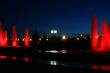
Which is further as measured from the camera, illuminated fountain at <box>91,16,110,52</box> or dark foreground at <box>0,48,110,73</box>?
illuminated fountain at <box>91,16,110,52</box>

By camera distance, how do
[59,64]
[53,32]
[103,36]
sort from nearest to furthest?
1. [59,64]
2. [103,36]
3. [53,32]

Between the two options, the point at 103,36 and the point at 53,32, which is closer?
the point at 103,36

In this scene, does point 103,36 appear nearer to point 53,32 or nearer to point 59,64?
point 59,64

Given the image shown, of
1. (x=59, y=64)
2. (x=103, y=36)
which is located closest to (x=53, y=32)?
(x=103, y=36)

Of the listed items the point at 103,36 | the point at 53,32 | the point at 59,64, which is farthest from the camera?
the point at 53,32

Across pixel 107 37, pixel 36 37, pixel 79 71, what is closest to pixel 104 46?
pixel 107 37

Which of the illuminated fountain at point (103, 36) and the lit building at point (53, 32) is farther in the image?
the lit building at point (53, 32)

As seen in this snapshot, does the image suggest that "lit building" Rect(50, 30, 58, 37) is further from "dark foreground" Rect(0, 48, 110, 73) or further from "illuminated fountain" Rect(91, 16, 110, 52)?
"dark foreground" Rect(0, 48, 110, 73)

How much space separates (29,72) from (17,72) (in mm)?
873

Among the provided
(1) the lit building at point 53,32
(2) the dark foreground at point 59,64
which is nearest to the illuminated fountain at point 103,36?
(2) the dark foreground at point 59,64

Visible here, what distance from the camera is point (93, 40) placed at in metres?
52.8

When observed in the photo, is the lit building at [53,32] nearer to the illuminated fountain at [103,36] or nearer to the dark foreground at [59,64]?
the illuminated fountain at [103,36]

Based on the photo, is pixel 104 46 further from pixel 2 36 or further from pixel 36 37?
pixel 36 37

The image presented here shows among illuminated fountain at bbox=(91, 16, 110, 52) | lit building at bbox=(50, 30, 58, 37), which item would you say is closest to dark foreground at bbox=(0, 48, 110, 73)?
illuminated fountain at bbox=(91, 16, 110, 52)
